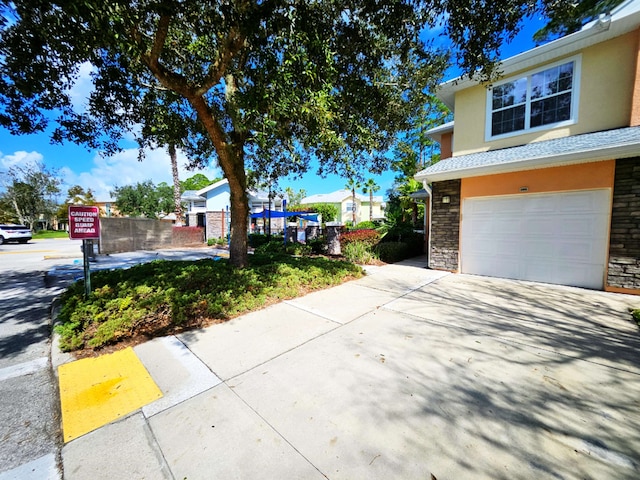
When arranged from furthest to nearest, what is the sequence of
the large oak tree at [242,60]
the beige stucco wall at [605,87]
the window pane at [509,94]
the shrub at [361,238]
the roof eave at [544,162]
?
the shrub at [361,238] → the window pane at [509,94] → the beige stucco wall at [605,87] → the roof eave at [544,162] → the large oak tree at [242,60]

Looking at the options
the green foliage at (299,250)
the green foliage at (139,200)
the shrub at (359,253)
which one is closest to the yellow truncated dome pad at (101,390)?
the shrub at (359,253)

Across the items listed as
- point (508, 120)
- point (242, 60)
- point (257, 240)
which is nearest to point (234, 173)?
point (242, 60)

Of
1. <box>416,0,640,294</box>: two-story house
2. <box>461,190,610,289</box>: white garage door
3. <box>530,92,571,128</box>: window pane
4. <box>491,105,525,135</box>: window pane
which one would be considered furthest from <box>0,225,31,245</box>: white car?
<box>530,92,571,128</box>: window pane

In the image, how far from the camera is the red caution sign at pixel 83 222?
418cm

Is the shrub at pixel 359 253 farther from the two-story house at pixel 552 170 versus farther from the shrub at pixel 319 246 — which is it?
the two-story house at pixel 552 170

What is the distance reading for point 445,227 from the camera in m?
8.17

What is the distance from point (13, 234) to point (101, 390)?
25.5 metres

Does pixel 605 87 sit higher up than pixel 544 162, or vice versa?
pixel 605 87

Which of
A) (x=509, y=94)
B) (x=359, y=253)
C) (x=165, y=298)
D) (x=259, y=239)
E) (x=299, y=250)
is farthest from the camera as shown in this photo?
(x=259, y=239)

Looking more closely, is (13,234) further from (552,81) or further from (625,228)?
(625,228)

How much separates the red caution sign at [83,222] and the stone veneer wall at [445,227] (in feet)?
27.8

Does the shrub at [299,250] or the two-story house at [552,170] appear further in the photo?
the shrub at [299,250]

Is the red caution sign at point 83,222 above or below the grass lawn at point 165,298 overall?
above

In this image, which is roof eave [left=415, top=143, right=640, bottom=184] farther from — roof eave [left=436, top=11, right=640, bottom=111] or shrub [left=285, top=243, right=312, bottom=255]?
shrub [left=285, top=243, right=312, bottom=255]
